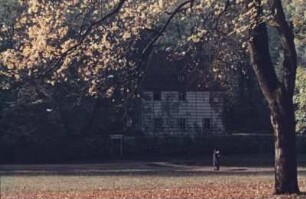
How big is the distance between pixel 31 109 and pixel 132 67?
36665 mm

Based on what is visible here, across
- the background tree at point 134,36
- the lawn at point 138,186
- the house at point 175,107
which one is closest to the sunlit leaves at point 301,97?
the lawn at point 138,186

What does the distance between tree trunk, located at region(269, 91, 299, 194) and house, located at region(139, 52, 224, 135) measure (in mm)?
51462

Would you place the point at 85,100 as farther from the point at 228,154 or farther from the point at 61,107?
the point at 228,154

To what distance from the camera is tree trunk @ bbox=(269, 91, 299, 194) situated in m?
19.5

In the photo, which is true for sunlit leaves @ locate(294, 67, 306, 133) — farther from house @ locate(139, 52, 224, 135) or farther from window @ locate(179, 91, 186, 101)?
window @ locate(179, 91, 186, 101)

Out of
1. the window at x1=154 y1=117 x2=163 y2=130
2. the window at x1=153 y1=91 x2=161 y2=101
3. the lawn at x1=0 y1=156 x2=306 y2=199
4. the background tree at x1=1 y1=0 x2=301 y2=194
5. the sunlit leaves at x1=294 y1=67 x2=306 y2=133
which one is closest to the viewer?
the background tree at x1=1 y1=0 x2=301 y2=194

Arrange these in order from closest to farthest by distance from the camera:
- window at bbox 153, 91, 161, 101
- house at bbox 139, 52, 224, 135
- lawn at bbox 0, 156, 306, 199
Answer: lawn at bbox 0, 156, 306, 199, house at bbox 139, 52, 224, 135, window at bbox 153, 91, 161, 101

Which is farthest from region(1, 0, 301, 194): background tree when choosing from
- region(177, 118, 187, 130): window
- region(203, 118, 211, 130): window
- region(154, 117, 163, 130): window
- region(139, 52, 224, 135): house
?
region(203, 118, 211, 130): window

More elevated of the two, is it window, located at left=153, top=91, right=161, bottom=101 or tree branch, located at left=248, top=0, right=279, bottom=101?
window, located at left=153, top=91, right=161, bottom=101

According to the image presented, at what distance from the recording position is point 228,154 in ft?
225

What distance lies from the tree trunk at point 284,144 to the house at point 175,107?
5146 centimetres

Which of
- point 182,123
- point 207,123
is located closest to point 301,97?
point 182,123

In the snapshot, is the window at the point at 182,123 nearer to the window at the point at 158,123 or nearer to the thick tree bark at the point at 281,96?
the window at the point at 158,123

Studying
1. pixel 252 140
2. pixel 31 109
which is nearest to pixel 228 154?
pixel 252 140
